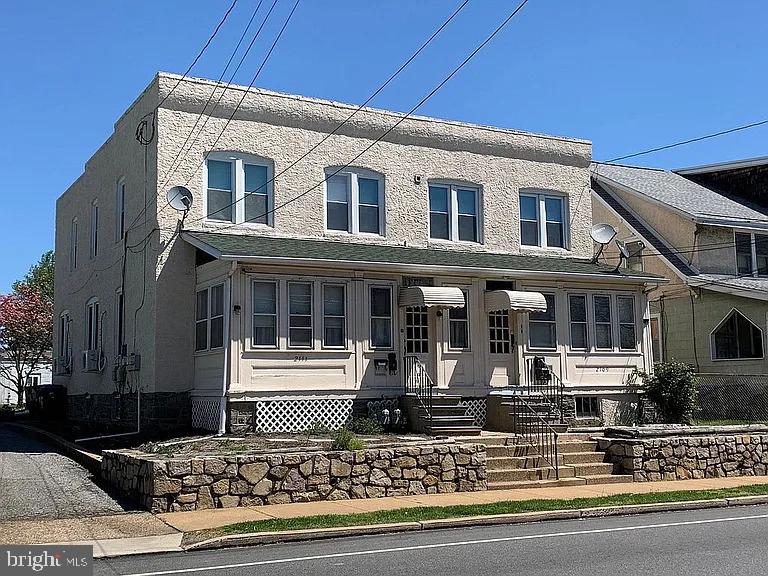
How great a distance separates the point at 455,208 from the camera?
23266mm

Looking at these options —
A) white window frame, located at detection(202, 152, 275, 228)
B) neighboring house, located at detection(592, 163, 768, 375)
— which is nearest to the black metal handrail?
white window frame, located at detection(202, 152, 275, 228)

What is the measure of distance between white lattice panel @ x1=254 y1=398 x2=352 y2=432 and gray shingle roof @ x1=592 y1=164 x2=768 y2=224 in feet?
48.9

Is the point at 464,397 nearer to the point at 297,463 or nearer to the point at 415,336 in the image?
the point at 415,336

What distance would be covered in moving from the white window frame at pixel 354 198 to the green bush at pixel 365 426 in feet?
16.7

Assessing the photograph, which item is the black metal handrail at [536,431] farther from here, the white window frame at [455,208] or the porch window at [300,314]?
the white window frame at [455,208]

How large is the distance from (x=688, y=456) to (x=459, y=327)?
18.7ft

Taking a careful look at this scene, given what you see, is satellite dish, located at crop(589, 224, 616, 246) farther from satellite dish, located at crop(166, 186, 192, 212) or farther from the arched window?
satellite dish, located at crop(166, 186, 192, 212)

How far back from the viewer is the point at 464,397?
66.7 ft

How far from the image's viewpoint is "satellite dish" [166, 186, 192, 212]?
19.1 m

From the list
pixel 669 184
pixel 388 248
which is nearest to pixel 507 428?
pixel 388 248

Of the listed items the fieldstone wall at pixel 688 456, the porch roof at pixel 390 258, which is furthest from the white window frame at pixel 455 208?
the fieldstone wall at pixel 688 456

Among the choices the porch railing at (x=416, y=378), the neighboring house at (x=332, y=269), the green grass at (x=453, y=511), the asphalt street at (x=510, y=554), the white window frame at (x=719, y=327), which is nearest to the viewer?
the asphalt street at (x=510, y=554)

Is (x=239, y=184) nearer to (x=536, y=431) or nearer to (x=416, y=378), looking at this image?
(x=416, y=378)

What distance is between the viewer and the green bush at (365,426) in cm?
1814
